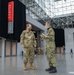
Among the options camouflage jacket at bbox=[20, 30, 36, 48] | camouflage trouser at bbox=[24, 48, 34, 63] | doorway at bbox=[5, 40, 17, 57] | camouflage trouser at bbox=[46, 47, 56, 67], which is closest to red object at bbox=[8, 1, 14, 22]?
doorway at bbox=[5, 40, 17, 57]

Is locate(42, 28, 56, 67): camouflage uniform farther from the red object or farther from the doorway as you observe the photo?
the doorway

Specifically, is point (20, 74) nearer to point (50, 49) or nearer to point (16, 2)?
point (50, 49)

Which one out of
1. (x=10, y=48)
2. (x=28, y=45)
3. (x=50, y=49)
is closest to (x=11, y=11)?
(x=10, y=48)

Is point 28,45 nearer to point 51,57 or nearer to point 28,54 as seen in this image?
point 28,54

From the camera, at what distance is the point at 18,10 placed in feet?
101

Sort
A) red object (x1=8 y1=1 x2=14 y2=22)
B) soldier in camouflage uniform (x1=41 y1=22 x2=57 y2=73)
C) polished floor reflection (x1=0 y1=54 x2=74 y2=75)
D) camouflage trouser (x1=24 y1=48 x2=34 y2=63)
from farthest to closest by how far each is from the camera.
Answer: red object (x1=8 y1=1 x2=14 y2=22) < camouflage trouser (x1=24 y1=48 x2=34 y2=63) < soldier in camouflage uniform (x1=41 y1=22 x2=57 y2=73) < polished floor reflection (x1=0 y1=54 x2=74 y2=75)

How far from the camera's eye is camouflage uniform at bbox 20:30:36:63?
816 centimetres

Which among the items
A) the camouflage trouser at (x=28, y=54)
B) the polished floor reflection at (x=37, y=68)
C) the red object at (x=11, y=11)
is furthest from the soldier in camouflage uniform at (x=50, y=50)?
the red object at (x=11, y=11)

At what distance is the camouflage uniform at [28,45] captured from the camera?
26.8ft

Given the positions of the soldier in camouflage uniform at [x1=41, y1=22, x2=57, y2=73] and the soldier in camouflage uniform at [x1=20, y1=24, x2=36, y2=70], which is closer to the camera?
the soldier in camouflage uniform at [x1=41, y1=22, x2=57, y2=73]

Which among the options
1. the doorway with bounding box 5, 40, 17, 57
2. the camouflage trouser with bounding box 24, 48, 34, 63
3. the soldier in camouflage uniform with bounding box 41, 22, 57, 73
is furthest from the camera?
the doorway with bounding box 5, 40, 17, 57

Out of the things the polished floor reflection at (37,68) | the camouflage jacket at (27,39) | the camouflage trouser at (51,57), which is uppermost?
the camouflage jacket at (27,39)

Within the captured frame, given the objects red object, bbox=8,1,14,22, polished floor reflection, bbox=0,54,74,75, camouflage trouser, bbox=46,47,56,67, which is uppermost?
red object, bbox=8,1,14,22

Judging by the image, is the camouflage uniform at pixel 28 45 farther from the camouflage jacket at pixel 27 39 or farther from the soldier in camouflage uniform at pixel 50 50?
the soldier in camouflage uniform at pixel 50 50
